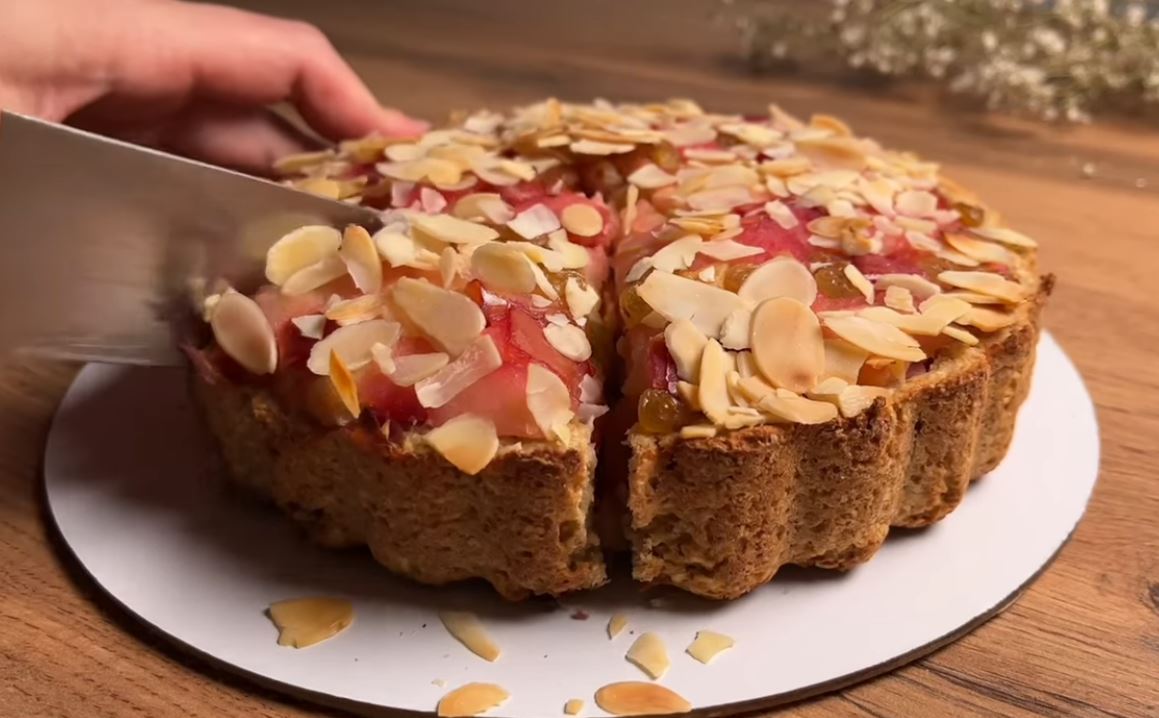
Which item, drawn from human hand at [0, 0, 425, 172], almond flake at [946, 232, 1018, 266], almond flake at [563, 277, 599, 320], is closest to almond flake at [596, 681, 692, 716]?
almond flake at [563, 277, 599, 320]

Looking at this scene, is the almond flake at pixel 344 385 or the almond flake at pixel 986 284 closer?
the almond flake at pixel 344 385

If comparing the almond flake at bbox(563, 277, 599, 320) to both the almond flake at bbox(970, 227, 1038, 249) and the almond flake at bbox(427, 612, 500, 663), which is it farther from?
the almond flake at bbox(970, 227, 1038, 249)

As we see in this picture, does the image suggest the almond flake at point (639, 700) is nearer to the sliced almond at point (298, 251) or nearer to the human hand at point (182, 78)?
the sliced almond at point (298, 251)

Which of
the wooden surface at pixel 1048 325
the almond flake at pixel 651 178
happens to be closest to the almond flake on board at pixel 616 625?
the wooden surface at pixel 1048 325

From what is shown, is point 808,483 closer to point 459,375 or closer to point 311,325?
point 459,375

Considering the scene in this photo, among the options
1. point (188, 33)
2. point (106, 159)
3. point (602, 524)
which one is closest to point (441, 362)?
point (602, 524)

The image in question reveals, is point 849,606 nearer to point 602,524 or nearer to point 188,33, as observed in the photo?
point 602,524

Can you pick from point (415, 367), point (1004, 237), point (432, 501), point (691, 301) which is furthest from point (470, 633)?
point (1004, 237)
